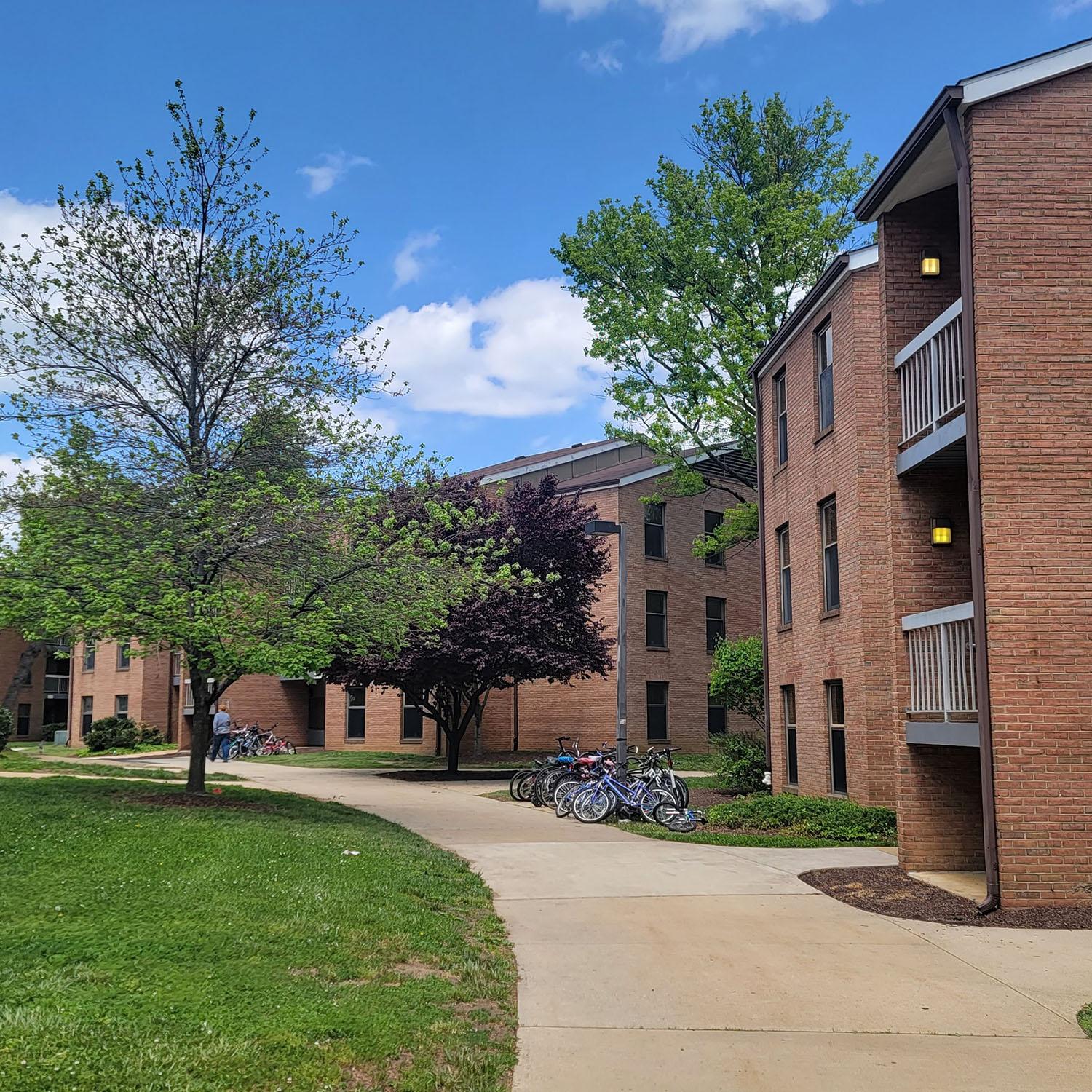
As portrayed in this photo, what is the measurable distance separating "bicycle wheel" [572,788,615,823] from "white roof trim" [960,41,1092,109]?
1159cm

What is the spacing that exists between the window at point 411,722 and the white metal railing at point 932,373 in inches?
1127

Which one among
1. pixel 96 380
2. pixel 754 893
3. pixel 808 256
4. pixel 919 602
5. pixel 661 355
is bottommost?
pixel 754 893

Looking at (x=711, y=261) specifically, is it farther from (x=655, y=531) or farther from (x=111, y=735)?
(x=111, y=735)

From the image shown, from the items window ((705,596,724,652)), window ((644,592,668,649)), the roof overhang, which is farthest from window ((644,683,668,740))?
the roof overhang

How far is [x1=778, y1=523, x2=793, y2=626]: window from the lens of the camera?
20.8 meters

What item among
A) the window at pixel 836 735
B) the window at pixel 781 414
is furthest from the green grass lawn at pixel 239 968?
the window at pixel 781 414

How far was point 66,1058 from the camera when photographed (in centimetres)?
504

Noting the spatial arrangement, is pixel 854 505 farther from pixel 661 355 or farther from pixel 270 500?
pixel 661 355

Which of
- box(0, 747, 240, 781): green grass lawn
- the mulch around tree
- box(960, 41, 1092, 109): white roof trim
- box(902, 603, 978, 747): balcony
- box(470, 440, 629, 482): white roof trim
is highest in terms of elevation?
box(470, 440, 629, 482): white roof trim

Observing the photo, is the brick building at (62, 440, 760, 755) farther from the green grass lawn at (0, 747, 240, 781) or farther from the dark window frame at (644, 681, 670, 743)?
the green grass lawn at (0, 747, 240, 781)

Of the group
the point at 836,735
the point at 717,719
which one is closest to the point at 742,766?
the point at 836,735

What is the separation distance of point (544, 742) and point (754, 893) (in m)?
25.7

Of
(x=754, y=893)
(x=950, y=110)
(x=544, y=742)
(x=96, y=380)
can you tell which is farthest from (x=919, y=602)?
(x=544, y=742)

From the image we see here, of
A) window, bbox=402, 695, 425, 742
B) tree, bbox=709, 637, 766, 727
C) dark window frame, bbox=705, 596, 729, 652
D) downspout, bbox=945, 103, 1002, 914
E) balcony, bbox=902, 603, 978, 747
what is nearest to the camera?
downspout, bbox=945, 103, 1002, 914
